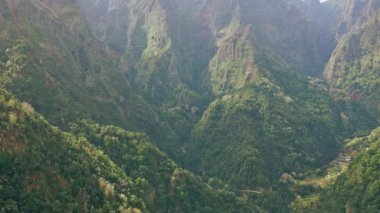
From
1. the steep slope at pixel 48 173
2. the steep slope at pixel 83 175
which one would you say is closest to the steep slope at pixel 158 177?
the steep slope at pixel 83 175

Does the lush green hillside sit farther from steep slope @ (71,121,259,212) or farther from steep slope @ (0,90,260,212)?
steep slope @ (0,90,260,212)

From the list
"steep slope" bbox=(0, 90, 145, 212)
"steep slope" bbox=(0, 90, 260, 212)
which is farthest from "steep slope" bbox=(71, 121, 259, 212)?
"steep slope" bbox=(0, 90, 145, 212)

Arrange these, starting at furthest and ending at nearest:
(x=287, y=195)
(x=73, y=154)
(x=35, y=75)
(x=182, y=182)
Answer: (x=287, y=195)
(x=35, y=75)
(x=182, y=182)
(x=73, y=154)

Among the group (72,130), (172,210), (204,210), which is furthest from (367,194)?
(72,130)

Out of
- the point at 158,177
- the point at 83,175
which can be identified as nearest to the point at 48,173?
the point at 83,175

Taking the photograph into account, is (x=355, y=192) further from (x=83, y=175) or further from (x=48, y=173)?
(x=48, y=173)

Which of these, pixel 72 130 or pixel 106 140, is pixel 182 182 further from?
pixel 72 130

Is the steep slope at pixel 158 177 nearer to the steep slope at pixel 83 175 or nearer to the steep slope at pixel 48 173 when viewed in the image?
the steep slope at pixel 83 175
